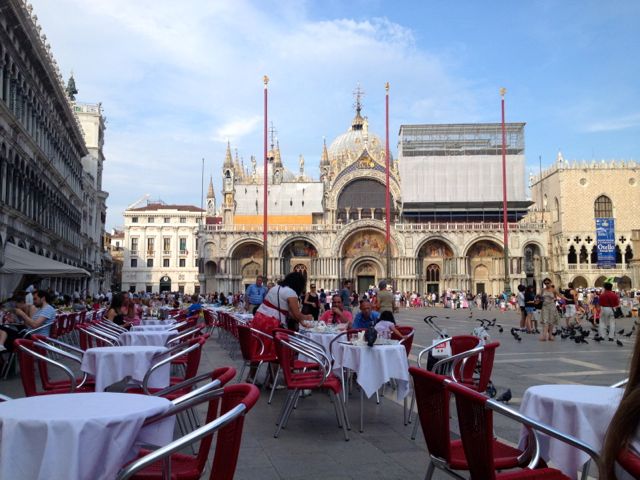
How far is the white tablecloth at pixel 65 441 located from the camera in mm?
2365

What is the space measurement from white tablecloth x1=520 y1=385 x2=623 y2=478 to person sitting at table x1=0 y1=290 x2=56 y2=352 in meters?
7.54

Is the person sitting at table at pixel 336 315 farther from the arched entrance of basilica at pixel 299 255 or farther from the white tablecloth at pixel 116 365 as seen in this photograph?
the arched entrance of basilica at pixel 299 255

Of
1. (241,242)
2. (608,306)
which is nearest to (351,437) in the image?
(608,306)

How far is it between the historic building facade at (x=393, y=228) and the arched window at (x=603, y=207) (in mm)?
6155

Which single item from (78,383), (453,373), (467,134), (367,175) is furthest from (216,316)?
(467,134)

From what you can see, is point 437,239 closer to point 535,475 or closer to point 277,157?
point 277,157

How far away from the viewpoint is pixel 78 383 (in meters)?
5.69

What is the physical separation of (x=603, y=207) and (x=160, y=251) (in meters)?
45.6

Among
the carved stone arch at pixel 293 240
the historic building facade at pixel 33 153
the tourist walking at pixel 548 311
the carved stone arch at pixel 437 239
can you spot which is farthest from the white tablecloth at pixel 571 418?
the carved stone arch at pixel 293 240

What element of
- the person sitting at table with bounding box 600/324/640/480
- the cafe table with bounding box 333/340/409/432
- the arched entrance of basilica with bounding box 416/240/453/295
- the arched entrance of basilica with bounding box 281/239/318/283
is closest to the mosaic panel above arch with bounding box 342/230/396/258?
the arched entrance of basilica with bounding box 281/239/318/283

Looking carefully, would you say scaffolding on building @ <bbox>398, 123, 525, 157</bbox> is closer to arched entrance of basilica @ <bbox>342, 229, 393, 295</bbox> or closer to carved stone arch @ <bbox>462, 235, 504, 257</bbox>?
carved stone arch @ <bbox>462, 235, 504, 257</bbox>

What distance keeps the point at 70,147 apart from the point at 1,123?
16.7 meters

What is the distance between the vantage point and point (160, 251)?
65.2 meters

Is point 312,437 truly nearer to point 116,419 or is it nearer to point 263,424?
point 263,424
